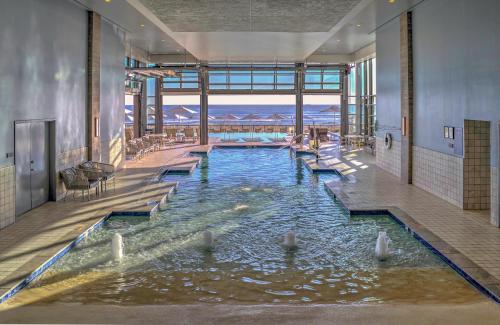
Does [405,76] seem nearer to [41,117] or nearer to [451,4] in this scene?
[451,4]

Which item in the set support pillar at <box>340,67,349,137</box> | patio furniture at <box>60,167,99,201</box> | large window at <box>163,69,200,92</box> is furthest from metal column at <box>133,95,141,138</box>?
patio furniture at <box>60,167,99,201</box>

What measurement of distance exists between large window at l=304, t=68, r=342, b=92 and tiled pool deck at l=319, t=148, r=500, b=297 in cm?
1068

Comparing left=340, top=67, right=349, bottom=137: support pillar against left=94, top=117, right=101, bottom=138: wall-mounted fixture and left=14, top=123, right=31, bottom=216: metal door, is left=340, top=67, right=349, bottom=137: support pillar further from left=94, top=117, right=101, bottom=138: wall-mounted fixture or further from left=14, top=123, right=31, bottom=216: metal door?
→ left=14, top=123, right=31, bottom=216: metal door

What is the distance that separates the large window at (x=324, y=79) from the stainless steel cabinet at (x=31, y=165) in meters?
15.5

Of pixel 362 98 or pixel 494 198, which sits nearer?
pixel 494 198

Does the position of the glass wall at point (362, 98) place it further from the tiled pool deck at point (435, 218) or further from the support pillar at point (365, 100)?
the tiled pool deck at point (435, 218)

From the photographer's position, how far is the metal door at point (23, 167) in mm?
8539

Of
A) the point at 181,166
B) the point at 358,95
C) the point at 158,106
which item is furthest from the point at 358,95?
the point at 181,166

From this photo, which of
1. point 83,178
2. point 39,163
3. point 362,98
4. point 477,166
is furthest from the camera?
point 362,98

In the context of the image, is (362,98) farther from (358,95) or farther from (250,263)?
(250,263)

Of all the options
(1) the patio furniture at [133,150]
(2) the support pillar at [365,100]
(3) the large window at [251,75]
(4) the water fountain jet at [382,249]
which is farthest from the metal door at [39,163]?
(2) the support pillar at [365,100]

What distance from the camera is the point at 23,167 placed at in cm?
882

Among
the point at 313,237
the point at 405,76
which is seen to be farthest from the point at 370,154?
the point at 313,237

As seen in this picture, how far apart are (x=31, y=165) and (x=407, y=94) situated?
8023 millimetres
